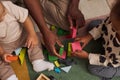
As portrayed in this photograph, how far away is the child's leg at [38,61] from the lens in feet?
4.27

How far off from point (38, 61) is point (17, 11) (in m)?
0.28

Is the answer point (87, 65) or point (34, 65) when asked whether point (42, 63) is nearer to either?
point (34, 65)

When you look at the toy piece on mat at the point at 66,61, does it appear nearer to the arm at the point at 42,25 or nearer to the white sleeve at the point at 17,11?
the arm at the point at 42,25

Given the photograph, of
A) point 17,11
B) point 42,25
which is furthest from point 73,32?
point 17,11

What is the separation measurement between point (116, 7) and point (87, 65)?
0.45m

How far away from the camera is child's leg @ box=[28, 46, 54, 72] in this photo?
1.30 meters

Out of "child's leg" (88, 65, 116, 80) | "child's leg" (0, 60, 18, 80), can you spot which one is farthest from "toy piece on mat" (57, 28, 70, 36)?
"child's leg" (0, 60, 18, 80)

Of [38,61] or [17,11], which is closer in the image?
[17,11]

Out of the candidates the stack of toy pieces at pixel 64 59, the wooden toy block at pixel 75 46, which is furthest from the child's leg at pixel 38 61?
the wooden toy block at pixel 75 46

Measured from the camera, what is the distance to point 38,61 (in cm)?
131

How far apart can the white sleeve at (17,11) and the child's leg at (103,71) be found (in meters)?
0.41

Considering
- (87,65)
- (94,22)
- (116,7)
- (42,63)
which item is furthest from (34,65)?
(116,7)

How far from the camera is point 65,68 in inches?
52.0

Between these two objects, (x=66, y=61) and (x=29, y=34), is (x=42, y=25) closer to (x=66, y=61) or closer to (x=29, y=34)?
(x=29, y=34)
